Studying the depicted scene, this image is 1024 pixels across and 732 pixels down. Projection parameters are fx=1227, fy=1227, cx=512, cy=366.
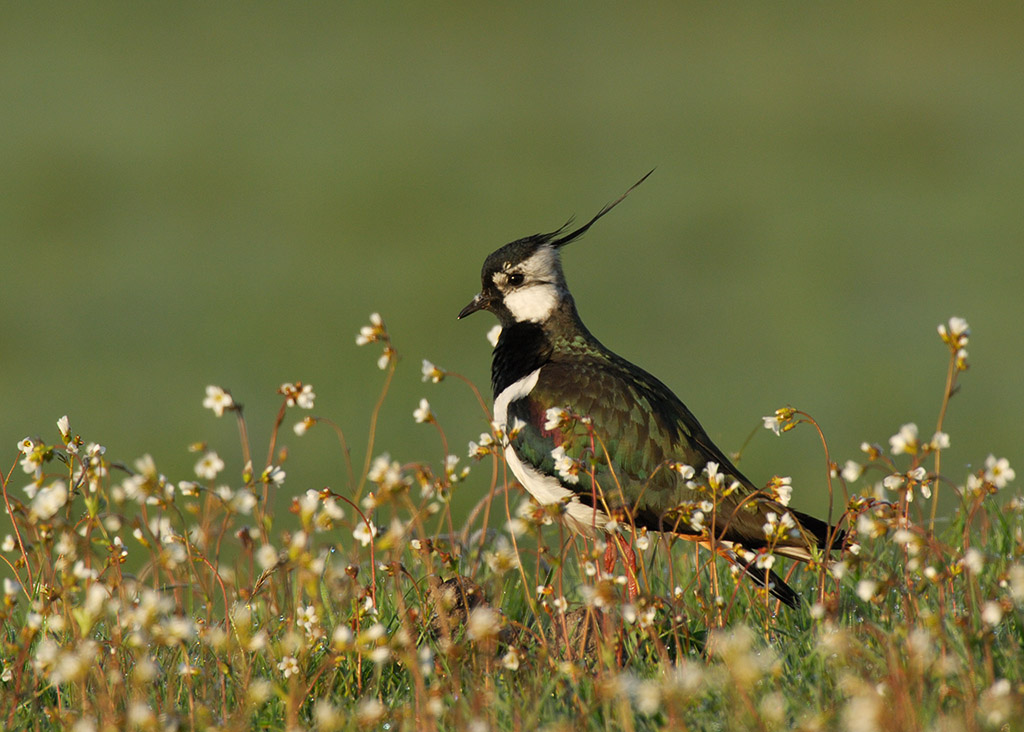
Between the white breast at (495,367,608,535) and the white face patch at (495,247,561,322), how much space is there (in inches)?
16.0

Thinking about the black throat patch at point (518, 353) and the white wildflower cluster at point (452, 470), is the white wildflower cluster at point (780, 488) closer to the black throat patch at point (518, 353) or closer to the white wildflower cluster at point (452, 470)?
the white wildflower cluster at point (452, 470)

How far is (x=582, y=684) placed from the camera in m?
3.54

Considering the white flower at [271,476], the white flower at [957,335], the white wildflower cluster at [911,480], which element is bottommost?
the white wildflower cluster at [911,480]

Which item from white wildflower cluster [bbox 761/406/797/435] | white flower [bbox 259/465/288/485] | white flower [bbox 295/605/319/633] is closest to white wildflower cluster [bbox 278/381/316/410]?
white flower [bbox 259/465/288/485]

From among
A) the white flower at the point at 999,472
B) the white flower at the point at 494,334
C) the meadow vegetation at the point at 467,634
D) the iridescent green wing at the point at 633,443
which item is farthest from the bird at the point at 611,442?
the white flower at the point at 999,472

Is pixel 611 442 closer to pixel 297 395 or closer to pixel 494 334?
pixel 494 334

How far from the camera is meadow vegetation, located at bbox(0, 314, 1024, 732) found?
9.61 feet

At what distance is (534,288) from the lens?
5562 millimetres

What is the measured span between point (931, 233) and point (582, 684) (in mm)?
14147

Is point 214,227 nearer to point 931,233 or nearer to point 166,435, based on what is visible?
point 166,435

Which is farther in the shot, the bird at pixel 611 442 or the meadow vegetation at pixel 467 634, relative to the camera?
the bird at pixel 611 442

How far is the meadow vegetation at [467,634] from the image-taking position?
2928 mm

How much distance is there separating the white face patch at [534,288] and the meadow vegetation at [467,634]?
138 cm

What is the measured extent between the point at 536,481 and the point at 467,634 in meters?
1.35
